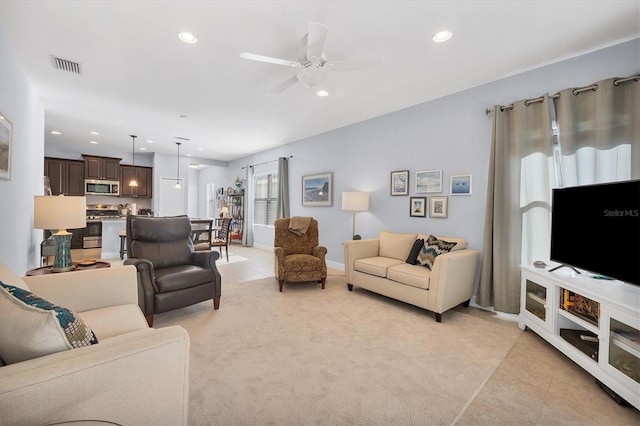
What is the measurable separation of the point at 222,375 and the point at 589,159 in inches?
144

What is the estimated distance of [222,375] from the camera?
1.93m

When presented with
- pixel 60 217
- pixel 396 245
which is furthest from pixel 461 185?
pixel 60 217

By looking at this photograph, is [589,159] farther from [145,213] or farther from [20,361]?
[145,213]

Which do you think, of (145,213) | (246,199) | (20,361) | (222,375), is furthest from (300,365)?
(145,213)

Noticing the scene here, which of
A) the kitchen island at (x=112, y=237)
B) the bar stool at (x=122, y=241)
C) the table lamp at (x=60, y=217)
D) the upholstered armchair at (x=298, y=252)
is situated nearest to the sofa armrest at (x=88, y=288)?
the table lamp at (x=60, y=217)

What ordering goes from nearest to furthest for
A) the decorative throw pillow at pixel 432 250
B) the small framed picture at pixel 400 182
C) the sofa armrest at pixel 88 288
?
the sofa armrest at pixel 88 288 < the decorative throw pillow at pixel 432 250 < the small framed picture at pixel 400 182

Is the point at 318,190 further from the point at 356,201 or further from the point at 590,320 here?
the point at 590,320

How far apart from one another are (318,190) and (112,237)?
4789 millimetres

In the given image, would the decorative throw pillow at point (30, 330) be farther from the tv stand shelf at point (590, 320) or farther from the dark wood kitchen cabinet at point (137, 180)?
the dark wood kitchen cabinet at point (137, 180)

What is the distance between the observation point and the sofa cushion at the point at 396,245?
3.76 metres

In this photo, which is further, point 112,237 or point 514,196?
point 112,237

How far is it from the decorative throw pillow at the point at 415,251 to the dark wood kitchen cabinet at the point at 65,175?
833 centimetres

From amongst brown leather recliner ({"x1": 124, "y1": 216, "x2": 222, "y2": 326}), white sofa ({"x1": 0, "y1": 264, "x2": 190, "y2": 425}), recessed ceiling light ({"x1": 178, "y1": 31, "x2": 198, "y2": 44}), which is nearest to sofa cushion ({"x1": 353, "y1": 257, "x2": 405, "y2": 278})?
brown leather recliner ({"x1": 124, "y1": 216, "x2": 222, "y2": 326})

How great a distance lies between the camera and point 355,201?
438 centimetres
